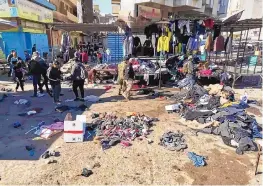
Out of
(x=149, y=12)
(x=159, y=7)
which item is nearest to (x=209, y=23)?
(x=149, y=12)

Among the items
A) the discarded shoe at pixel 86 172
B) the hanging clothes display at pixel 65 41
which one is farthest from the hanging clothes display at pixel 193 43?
the hanging clothes display at pixel 65 41

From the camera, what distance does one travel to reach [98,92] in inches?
460

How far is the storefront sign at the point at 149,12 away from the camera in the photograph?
1946 cm

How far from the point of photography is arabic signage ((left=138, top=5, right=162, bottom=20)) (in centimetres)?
1946

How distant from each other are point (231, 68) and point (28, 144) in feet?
39.1

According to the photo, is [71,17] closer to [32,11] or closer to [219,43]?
[32,11]

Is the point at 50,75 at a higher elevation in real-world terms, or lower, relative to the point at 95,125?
higher

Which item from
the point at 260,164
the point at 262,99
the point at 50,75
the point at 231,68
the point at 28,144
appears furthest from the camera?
the point at 231,68

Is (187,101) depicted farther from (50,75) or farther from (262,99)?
(50,75)

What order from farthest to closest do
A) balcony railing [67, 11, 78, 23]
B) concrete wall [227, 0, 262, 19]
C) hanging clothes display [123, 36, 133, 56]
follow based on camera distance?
balcony railing [67, 11, 78, 23]
concrete wall [227, 0, 262, 19]
hanging clothes display [123, 36, 133, 56]

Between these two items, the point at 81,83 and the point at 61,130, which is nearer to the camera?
the point at 61,130

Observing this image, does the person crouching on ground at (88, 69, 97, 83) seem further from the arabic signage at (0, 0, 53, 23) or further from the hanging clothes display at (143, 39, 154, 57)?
the arabic signage at (0, 0, 53, 23)

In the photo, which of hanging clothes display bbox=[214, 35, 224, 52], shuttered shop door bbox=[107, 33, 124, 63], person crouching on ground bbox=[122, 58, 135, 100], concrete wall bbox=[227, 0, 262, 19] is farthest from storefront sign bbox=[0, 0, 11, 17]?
concrete wall bbox=[227, 0, 262, 19]

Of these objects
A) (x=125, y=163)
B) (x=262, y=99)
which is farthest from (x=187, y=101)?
(x=125, y=163)
